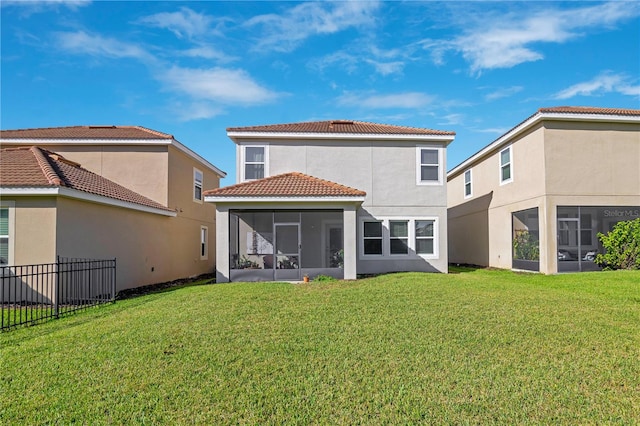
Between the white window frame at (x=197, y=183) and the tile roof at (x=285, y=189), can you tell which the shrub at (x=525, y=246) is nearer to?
the tile roof at (x=285, y=189)

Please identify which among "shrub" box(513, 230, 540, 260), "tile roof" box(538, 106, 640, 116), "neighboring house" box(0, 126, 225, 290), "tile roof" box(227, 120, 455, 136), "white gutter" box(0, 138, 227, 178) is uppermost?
"tile roof" box(538, 106, 640, 116)

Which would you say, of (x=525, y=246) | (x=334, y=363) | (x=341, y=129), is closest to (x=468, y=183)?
(x=525, y=246)

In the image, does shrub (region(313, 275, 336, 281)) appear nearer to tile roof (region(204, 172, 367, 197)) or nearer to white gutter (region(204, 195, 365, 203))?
white gutter (region(204, 195, 365, 203))

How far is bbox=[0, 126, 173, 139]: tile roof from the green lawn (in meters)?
10.1

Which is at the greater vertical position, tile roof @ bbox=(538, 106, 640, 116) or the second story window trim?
tile roof @ bbox=(538, 106, 640, 116)

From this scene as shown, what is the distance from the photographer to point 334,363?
19.0 feet

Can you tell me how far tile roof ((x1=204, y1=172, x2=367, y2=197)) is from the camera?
45.0 feet

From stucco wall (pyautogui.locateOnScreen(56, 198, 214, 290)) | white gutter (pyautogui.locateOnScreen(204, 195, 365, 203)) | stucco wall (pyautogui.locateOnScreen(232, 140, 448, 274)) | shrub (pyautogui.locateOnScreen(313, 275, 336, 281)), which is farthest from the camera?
stucco wall (pyautogui.locateOnScreen(232, 140, 448, 274))

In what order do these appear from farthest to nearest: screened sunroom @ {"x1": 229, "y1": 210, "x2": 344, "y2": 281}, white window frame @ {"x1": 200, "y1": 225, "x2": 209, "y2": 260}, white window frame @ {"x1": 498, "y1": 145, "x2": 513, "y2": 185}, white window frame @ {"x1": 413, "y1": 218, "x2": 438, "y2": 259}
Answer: white window frame @ {"x1": 200, "y1": 225, "x2": 209, "y2": 260}, white window frame @ {"x1": 498, "y1": 145, "x2": 513, "y2": 185}, white window frame @ {"x1": 413, "y1": 218, "x2": 438, "y2": 259}, screened sunroom @ {"x1": 229, "y1": 210, "x2": 344, "y2": 281}

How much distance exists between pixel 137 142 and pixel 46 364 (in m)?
12.7

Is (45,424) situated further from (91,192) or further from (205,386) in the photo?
(91,192)

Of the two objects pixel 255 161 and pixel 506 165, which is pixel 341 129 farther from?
pixel 506 165

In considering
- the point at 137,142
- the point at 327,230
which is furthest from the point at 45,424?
the point at 137,142

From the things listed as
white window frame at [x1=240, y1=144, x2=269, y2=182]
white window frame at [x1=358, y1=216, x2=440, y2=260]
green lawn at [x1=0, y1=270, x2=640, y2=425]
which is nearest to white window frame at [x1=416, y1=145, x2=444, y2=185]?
white window frame at [x1=358, y1=216, x2=440, y2=260]
